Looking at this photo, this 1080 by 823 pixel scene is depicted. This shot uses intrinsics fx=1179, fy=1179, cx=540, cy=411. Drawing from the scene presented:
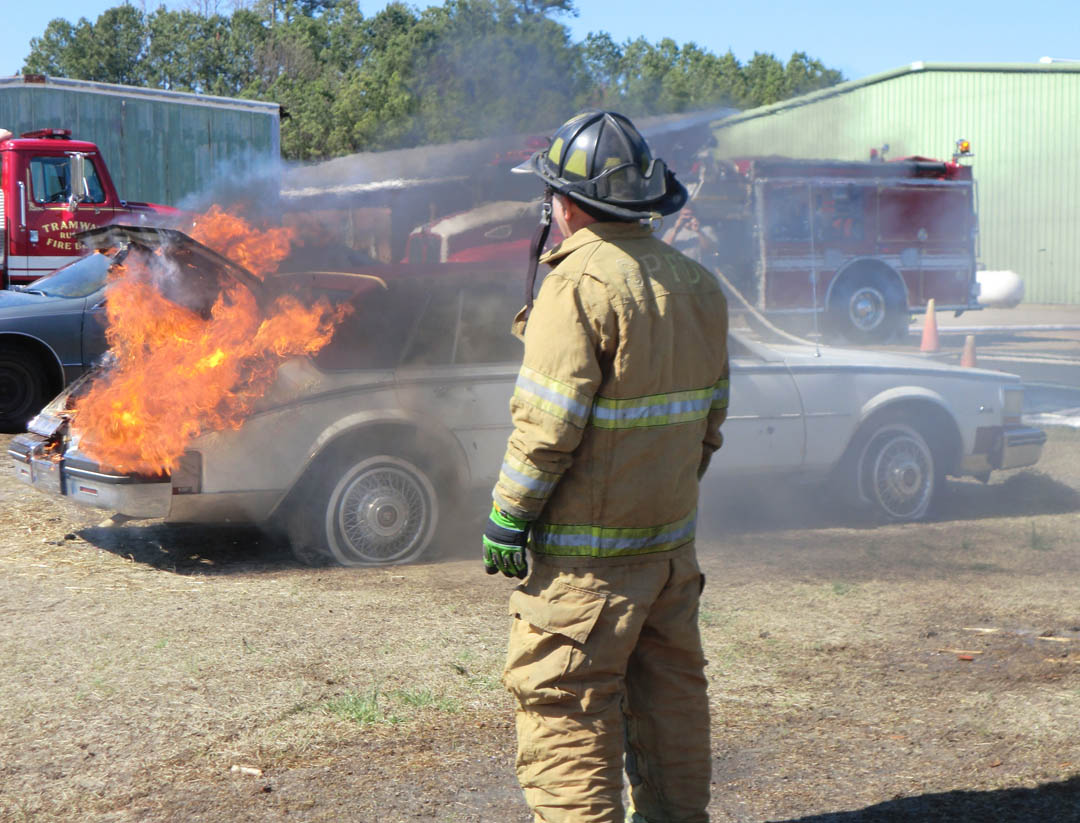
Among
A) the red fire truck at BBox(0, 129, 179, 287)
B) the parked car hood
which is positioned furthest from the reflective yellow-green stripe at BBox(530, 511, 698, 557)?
the red fire truck at BBox(0, 129, 179, 287)

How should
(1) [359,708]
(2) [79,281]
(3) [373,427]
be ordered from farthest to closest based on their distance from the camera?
Answer: (2) [79,281]
(3) [373,427]
(1) [359,708]

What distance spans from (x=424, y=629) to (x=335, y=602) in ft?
1.89

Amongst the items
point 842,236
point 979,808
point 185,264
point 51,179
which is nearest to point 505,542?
point 979,808

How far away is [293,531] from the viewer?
6.00 metres

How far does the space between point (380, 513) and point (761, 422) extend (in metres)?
2.23

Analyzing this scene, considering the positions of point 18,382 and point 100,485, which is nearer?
point 100,485

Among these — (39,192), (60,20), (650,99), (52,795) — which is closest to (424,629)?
(52,795)

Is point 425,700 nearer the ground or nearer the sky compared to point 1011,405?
nearer the ground

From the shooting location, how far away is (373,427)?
5.96 m

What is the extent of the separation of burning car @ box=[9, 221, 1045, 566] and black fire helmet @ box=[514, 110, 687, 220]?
3208mm

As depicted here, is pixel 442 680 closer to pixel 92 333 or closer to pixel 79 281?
pixel 92 333

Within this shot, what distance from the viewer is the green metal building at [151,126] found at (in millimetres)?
17453

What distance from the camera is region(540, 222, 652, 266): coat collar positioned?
281cm

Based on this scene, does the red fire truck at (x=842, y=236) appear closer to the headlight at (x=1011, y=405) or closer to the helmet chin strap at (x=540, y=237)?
the headlight at (x=1011, y=405)
